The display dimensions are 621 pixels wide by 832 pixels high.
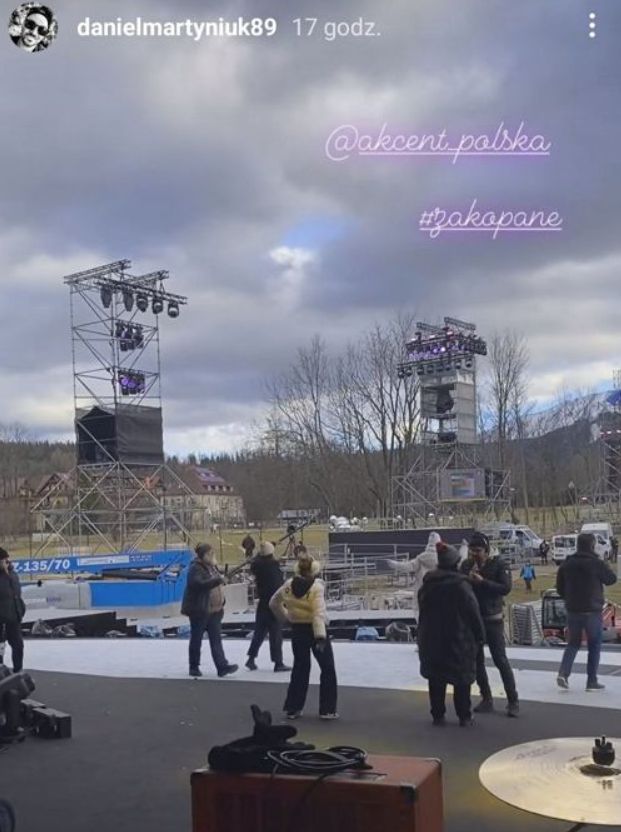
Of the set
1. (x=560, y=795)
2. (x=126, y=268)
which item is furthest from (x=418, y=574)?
(x=126, y=268)

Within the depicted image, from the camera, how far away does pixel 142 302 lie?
33781 mm

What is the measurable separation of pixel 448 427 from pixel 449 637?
1625 inches

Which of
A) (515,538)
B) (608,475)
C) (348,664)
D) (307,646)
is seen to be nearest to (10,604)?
(307,646)

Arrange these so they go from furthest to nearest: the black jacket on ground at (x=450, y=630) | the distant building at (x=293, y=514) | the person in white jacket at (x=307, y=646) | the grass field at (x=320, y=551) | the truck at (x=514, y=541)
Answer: the distant building at (x=293, y=514) → the truck at (x=514, y=541) → the grass field at (x=320, y=551) → the person in white jacket at (x=307, y=646) → the black jacket on ground at (x=450, y=630)

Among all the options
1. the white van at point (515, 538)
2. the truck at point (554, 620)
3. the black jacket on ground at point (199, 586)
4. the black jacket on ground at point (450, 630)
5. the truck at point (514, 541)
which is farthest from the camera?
the white van at point (515, 538)

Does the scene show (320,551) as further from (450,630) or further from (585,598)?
(450,630)

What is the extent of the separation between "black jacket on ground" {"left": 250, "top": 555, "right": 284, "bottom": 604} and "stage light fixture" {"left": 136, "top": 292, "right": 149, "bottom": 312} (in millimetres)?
25319

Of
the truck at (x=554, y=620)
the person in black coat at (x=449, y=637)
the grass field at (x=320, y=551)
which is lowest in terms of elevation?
the grass field at (x=320, y=551)

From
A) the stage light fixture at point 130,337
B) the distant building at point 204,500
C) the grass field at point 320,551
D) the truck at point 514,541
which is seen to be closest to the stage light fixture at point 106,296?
the stage light fixture at point 130,337

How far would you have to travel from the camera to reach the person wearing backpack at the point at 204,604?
30.2 feet

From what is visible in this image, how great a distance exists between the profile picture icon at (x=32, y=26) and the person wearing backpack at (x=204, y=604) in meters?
4.87

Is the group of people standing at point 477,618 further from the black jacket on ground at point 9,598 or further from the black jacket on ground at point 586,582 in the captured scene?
the black jacket on ground at point 9,598

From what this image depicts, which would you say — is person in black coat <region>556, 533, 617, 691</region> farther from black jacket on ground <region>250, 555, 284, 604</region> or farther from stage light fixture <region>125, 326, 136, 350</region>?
stage light fixture <region>125, 326, 136, 350</region>

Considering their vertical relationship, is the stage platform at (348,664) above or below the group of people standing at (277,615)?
below
